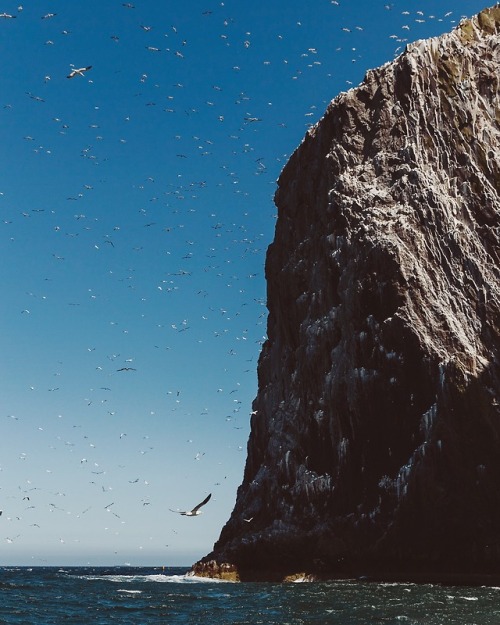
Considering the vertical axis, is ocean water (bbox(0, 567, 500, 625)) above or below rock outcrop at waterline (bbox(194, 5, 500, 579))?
below

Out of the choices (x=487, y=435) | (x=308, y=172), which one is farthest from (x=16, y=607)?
(x=308, y=172)

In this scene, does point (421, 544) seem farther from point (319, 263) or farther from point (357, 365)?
point (319, 263)

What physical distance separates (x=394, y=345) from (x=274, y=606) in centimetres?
2307

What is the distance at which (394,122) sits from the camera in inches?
2475

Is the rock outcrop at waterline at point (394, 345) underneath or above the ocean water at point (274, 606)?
above

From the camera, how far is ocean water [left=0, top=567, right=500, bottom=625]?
103ft

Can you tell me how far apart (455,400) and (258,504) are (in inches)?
901

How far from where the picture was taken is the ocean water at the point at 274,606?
31.3 meters

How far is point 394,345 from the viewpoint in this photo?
54094 millimetres

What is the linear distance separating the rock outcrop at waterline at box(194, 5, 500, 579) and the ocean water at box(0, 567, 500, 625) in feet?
15.2

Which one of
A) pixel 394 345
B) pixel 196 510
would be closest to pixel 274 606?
pixel 196 510

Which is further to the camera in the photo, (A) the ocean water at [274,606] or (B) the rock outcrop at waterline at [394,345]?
(B) the rock outcrop at waterline at [394,345]

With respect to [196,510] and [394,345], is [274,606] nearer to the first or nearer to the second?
[196,510]

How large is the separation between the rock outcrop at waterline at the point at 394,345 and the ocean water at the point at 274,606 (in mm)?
4626
